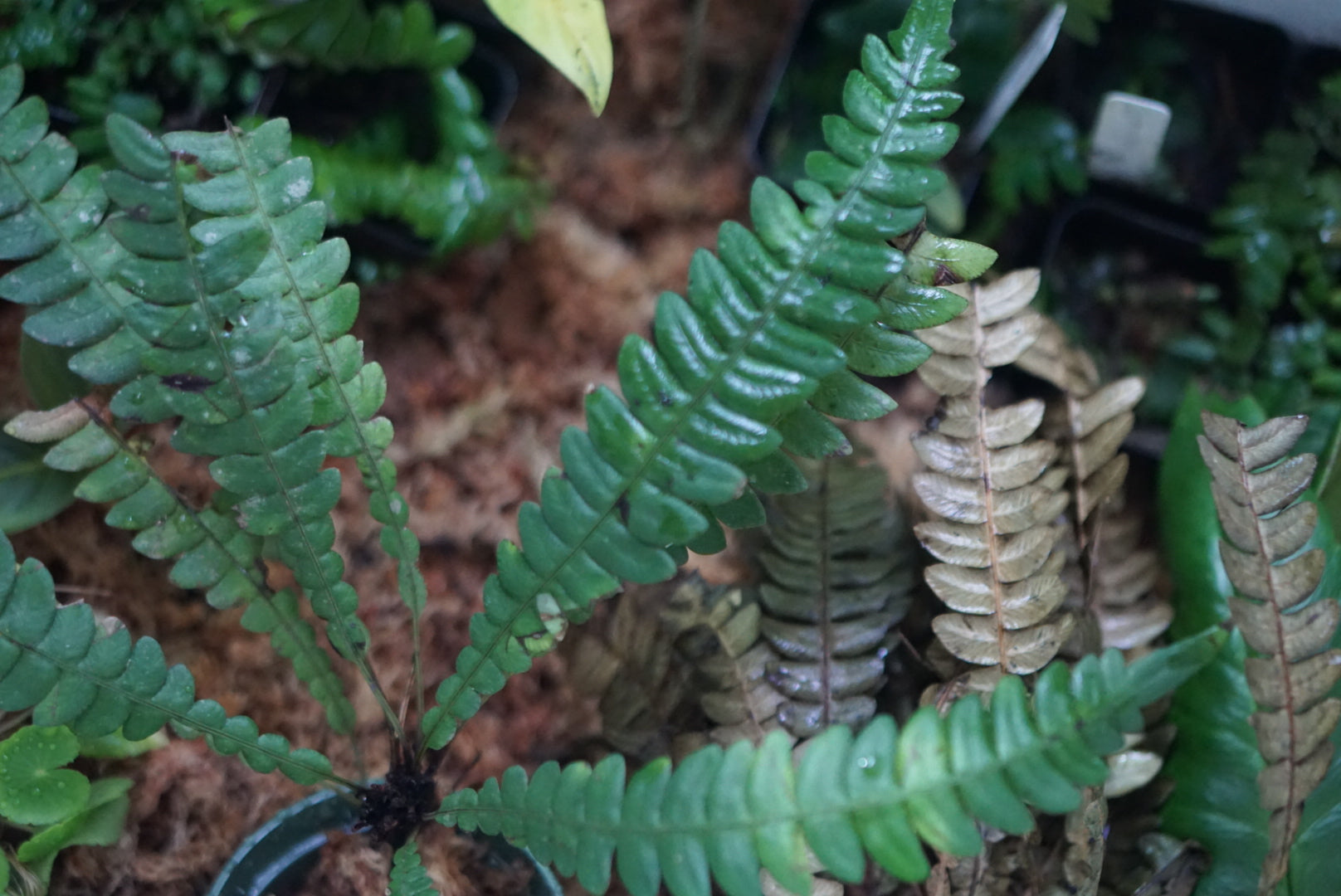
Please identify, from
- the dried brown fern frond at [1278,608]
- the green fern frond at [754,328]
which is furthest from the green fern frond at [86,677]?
the dried brown fern frond at [1278,608]

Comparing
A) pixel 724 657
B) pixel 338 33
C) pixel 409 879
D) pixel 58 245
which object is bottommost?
pixel 409 879

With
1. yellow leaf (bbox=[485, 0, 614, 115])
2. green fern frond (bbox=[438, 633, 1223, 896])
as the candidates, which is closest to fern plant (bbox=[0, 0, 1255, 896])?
green fern frond (bbox=[438, 633, 1223, 896])

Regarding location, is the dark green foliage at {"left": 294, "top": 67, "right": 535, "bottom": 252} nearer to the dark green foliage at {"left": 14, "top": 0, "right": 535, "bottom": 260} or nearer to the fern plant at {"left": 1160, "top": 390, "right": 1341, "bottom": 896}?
the dark green foliage at {"left": 14, "top": 0, "right": 535, "bottom": 260}

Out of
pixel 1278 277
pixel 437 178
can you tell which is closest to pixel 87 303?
pixel 437 178

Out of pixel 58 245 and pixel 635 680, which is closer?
pixel 58 245

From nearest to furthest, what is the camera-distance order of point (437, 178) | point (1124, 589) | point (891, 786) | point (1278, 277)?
point (891, 786), point (1124, 589), point (437, 178), point (1278, 277)

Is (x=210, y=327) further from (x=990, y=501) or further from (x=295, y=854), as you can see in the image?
(x=990, y=501)
